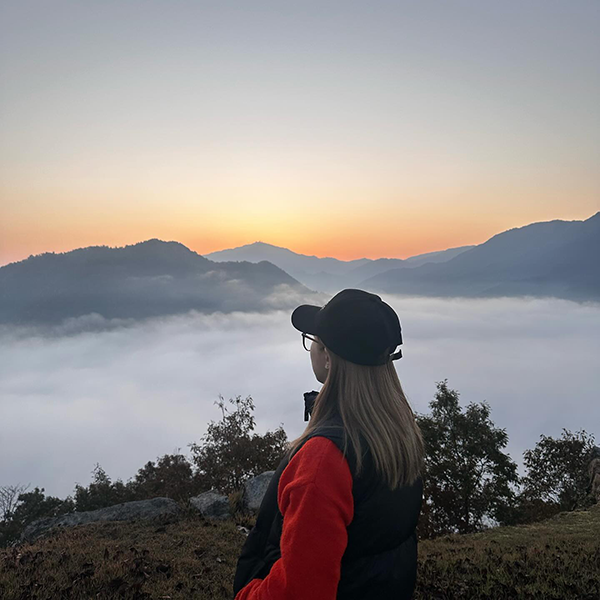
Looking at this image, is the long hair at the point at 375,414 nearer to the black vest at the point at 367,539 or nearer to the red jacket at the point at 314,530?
the black vest at the point at 367,539

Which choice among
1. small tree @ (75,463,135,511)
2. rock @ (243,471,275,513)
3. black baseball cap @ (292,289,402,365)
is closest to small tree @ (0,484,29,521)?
small tree @ (75,463,135,511)

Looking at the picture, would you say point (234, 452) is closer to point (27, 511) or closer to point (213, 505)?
point (27, 511)

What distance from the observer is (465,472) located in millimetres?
23766

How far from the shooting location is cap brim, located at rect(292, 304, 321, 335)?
236cm

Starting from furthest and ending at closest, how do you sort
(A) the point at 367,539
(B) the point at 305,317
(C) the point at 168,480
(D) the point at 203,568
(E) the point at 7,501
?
(E) the point at 7,501 < (C) the point at 168,480 < (D) the point at 203,568 < (B) the point at 305,317 < (A) the point at 367,539

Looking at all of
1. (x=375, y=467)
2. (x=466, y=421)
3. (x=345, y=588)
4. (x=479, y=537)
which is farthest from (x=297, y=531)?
(x=466, y=421)

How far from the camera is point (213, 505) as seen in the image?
36.6ft

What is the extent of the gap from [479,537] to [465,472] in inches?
579

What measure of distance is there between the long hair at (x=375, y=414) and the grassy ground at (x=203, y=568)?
4.62 metres

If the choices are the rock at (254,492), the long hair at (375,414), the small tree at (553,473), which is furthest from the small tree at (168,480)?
the long hair at (375,414)

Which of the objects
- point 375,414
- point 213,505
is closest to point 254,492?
point 213,505

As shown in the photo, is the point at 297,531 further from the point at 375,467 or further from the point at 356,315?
the point at 356,315

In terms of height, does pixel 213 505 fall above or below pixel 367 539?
below

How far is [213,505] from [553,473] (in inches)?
1000
